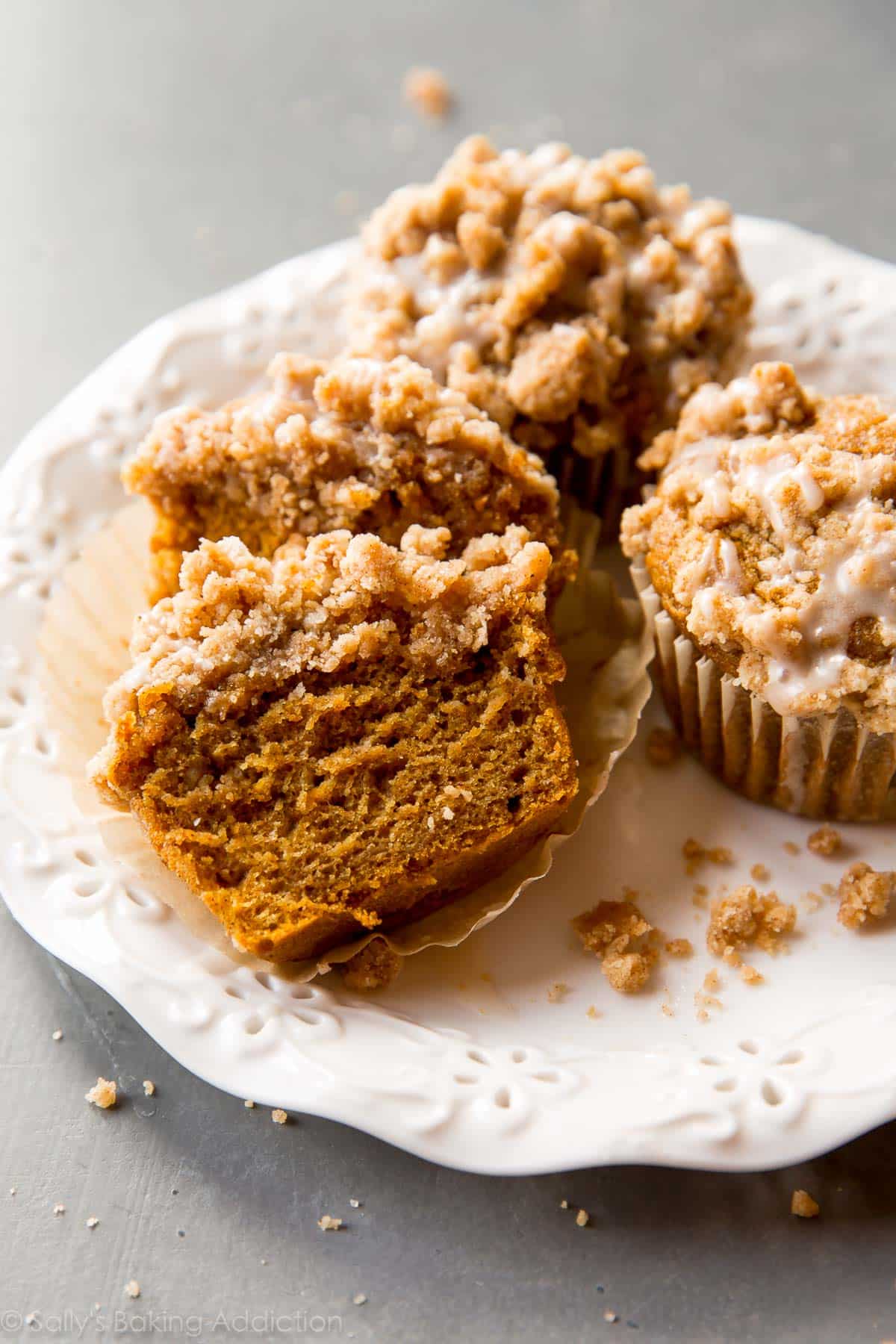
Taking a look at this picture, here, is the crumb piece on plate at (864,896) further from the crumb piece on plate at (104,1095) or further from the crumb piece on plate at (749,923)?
the crumb piece on plate at (104,1095)

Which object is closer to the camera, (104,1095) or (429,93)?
(104,1095)

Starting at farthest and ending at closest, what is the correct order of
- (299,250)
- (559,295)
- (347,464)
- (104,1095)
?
(299,250), (559,295), (347,464), (104,1095)

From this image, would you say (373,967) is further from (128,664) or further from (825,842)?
(825,842)

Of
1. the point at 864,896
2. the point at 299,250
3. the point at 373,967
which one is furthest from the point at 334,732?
the point at 299,250

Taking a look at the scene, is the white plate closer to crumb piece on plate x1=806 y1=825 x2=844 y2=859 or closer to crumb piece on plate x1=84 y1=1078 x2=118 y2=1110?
crumb piece on plate x1=806 y1=825 x2=844 y2=859

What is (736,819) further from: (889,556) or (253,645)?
(253,645)

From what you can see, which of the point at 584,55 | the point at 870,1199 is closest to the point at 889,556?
the point at 870,1199

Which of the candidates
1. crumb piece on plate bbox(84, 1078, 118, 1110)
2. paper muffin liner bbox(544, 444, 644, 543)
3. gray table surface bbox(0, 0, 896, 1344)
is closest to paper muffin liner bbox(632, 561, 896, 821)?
paper muffin liner bbox(544, 444, 644, 543)

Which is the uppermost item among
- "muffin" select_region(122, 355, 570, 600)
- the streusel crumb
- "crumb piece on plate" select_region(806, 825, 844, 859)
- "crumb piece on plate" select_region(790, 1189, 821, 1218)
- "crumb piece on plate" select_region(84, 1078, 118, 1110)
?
"muffin" select_region(122, 355, 570, 600)
